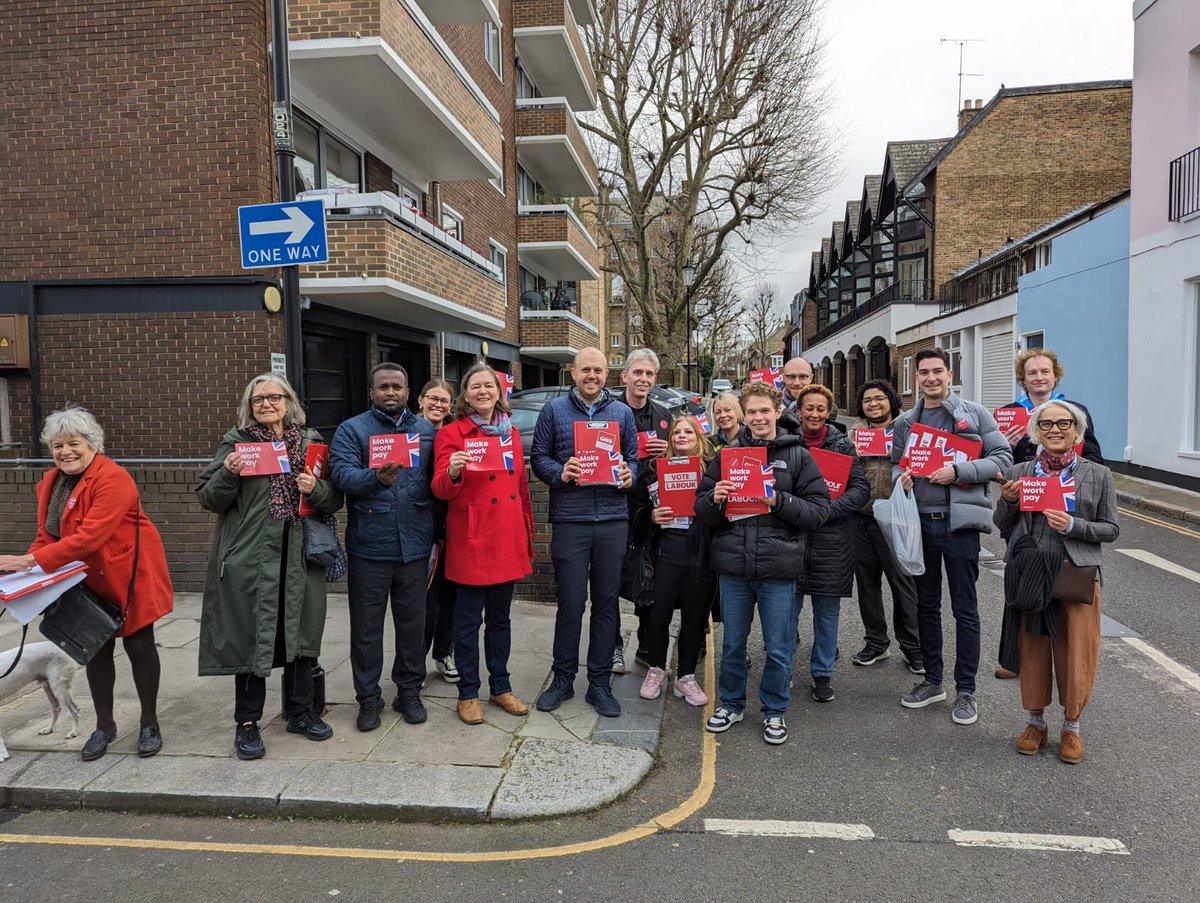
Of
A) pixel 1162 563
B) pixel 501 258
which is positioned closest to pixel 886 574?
pixel 1162 563

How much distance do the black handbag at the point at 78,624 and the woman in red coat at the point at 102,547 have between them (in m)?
0.10

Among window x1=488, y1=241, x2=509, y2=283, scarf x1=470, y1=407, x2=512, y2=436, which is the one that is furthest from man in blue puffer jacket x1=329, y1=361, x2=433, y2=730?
window x1=488, y1=241, x2=509, y2=283

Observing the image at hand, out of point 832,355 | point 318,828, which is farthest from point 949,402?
point 832,355

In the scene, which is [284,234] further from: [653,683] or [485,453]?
[653,683]

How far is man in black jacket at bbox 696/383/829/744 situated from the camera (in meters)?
4.23

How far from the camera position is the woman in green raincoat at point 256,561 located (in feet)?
13.2

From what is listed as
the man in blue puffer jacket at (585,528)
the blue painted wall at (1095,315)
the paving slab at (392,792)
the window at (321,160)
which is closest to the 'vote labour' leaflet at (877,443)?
the man in blue puffer jacket at (585,528)

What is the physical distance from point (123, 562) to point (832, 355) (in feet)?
161

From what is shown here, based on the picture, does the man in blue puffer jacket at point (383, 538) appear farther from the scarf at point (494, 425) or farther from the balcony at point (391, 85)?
the balcony at point (391, 85)

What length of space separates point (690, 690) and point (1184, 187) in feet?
45.7

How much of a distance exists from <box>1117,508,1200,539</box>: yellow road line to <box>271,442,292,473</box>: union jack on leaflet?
1091cm

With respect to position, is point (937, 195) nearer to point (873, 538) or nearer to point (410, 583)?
point (873, 538)

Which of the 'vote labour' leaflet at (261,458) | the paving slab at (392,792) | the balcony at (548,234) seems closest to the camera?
the paving slab at (392,792)

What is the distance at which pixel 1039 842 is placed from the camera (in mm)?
3322
